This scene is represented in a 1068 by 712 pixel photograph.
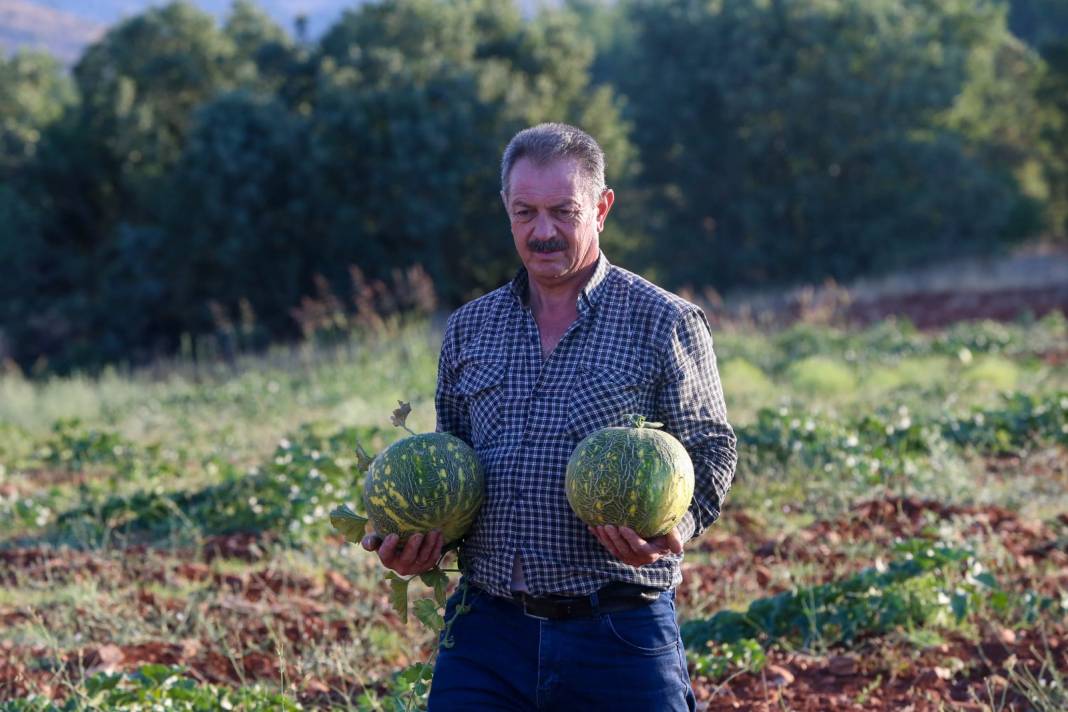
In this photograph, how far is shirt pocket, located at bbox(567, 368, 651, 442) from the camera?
3.21 metres

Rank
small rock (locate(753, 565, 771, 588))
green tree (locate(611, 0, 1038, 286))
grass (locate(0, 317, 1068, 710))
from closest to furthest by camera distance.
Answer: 1. grass (locate(0, 317, 1068, 710))
2. small rock (locate(753, 565, 771, 588))
3. green tree (locate(611, 0, 1038, 286))

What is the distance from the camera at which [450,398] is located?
11.7 feet

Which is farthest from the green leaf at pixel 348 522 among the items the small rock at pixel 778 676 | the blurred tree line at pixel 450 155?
the blurred tree line at pixel 450 155

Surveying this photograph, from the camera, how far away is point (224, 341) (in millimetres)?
27781

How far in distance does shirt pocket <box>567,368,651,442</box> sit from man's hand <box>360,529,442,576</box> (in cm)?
47

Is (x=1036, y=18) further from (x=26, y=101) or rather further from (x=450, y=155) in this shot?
(x=26, y=101)

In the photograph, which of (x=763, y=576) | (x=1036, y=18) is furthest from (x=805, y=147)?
(x=1036, y=18)

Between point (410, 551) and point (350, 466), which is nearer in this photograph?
point (410, 551)

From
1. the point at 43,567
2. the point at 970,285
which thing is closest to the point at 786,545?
the point at 43,567

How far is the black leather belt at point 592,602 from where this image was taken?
3.12 m

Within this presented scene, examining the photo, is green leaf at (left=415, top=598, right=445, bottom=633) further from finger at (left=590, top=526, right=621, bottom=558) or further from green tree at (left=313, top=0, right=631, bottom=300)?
green tree at (left=313, top=0, right=631, bottom=300)

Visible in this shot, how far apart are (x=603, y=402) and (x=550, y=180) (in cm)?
60

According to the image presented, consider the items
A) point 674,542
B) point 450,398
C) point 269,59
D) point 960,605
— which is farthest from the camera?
point 269,59

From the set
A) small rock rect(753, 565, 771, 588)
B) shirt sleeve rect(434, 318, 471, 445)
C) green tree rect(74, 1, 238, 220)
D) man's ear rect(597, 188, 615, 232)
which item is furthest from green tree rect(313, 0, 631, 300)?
man's ear rect(597, 188, 615, 232)
